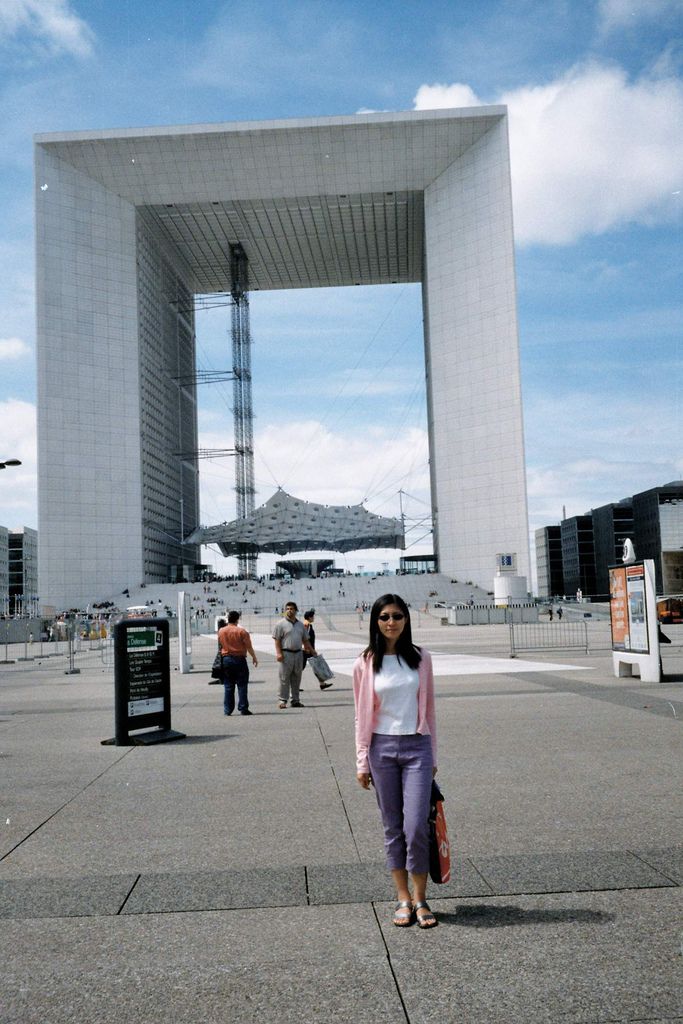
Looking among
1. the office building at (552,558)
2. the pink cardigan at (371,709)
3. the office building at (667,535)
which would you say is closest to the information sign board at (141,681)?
the pink cardigan at (371,709)

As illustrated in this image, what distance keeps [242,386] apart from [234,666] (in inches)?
3567

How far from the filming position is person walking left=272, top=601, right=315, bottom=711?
15078 mm

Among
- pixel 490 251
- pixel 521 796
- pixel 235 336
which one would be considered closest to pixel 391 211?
pixel 490 251

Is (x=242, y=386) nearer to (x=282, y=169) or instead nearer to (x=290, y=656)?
(x=282, y=169)

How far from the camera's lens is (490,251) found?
296 ft

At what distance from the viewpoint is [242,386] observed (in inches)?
4058

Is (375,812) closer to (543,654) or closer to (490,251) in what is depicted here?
(543,654)

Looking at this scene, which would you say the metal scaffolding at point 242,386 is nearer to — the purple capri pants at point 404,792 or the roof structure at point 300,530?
the roof structure at point 300,530

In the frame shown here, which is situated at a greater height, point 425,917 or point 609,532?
point 609,532

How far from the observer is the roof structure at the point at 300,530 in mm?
105375

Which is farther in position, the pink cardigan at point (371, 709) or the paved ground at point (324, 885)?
the pink cardigan at point (371, 709)

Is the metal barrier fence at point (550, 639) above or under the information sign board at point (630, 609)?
under

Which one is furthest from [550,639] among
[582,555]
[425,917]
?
[582,555]

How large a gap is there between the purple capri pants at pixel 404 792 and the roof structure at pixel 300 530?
100083 mm
